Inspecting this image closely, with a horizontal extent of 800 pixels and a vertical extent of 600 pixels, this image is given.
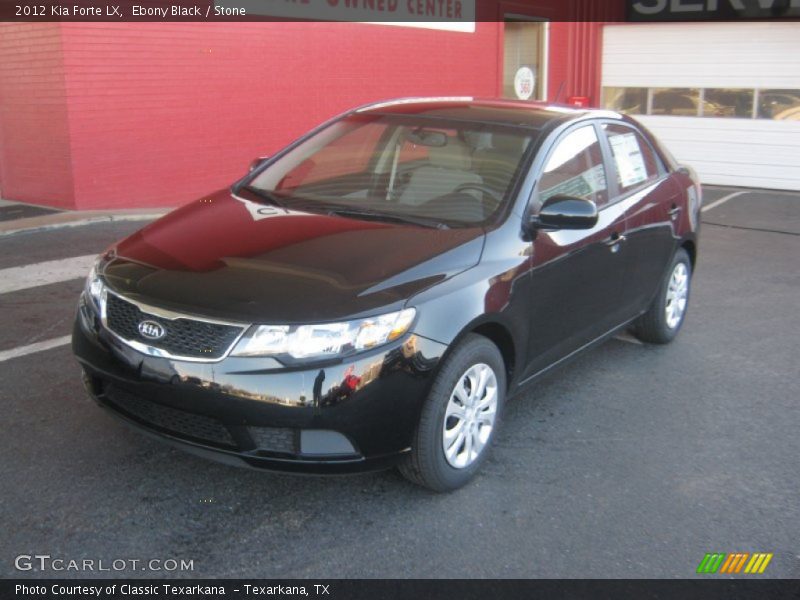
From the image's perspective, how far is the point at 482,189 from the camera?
4207 mm

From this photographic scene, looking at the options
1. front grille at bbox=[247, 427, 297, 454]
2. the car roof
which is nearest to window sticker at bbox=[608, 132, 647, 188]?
the car roof

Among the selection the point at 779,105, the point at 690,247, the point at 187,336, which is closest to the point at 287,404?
the point at 187,336

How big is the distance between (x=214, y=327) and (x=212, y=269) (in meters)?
0.39

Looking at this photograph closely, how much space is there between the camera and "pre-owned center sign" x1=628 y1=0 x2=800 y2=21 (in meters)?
13.8

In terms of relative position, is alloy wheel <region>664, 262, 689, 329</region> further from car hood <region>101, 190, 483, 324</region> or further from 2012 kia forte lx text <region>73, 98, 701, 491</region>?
car hood <region>101, 190, 483, 324</region>

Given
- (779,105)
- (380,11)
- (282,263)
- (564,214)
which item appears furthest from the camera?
(779,105)

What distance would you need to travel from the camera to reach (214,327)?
10.5 ft

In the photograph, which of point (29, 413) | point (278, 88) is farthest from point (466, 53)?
point (29, 413)

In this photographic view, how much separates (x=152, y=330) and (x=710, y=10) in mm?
13941

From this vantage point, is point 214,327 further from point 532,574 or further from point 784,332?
point 784,332

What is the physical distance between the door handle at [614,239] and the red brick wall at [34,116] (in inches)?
265

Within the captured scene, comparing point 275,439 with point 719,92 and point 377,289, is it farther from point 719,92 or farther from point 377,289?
point 719,92

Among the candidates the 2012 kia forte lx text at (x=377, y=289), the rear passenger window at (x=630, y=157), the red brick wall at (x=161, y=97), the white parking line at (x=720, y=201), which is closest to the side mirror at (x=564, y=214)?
the 2012 kia forte lx text at (x=377, y=289)
